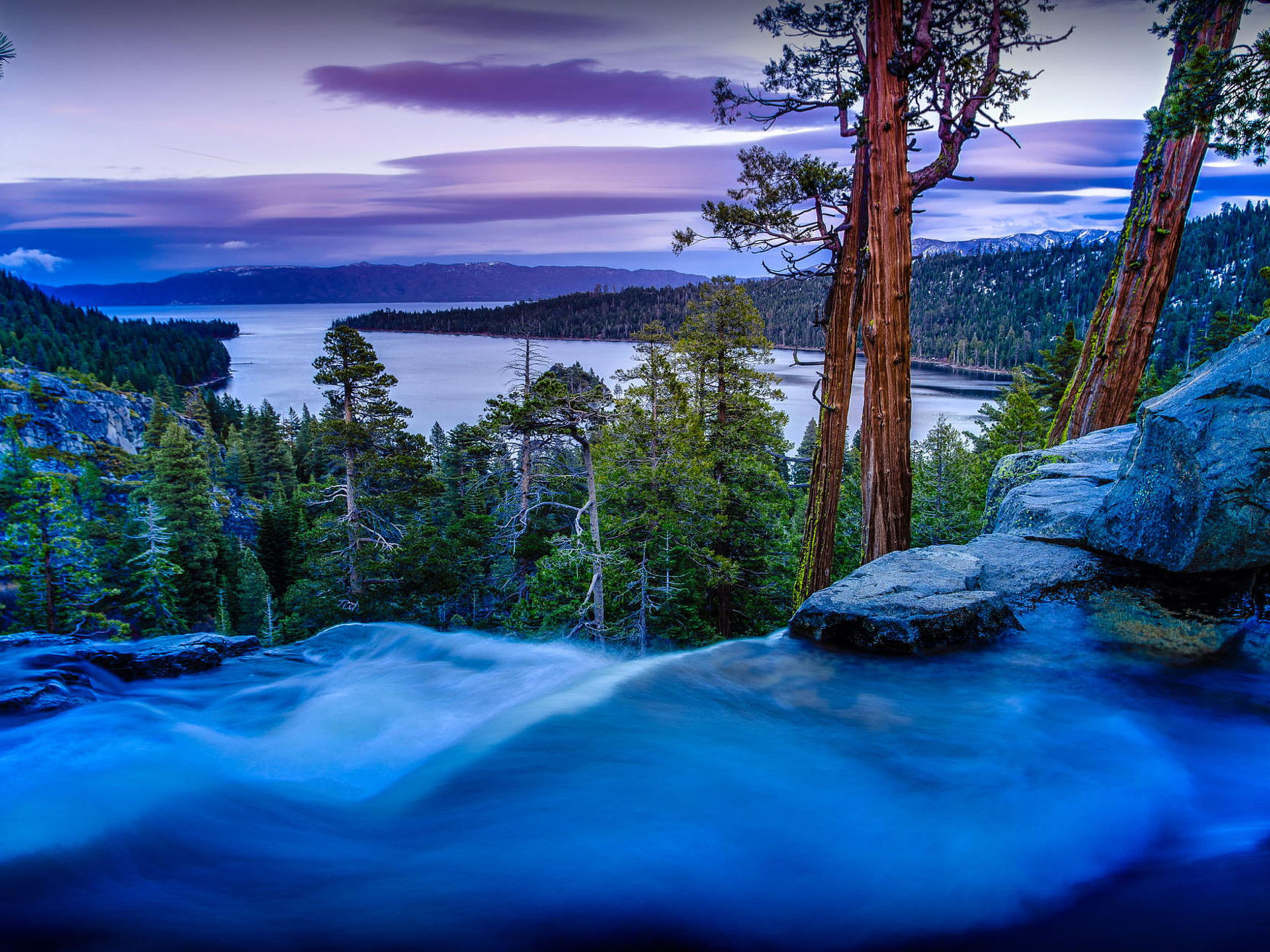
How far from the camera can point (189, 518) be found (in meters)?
39.3

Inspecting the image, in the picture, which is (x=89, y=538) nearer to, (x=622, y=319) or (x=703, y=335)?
(x=703, y=335)

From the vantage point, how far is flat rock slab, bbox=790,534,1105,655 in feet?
14.7

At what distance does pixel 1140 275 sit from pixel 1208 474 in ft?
19.2

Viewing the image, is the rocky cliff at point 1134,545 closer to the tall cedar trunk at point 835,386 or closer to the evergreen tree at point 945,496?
the tall cedar trunk at point 835,386

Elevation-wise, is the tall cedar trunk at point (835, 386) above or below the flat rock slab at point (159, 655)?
above

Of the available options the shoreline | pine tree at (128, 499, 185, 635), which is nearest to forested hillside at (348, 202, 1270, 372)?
the shoreline

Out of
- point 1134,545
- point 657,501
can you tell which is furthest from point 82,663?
point 657,501

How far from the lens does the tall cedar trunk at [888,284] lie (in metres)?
7.08

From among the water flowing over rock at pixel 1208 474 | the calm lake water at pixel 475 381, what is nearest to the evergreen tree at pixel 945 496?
the calm lake water at pixel 475 381

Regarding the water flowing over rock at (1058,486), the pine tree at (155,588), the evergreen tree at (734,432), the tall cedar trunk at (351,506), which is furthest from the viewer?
the pine tree at (155,588)

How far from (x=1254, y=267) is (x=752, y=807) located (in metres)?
192

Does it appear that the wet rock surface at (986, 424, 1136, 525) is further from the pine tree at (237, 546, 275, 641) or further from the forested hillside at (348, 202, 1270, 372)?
the forested hillside at (348, 202, 1270, 372)

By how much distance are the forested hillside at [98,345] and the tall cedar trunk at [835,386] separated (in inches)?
4315

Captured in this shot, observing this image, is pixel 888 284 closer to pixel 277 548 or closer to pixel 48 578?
pixel 48 578
